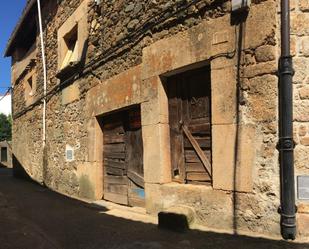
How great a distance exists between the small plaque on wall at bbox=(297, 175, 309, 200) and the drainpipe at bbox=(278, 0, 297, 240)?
0.07 meters

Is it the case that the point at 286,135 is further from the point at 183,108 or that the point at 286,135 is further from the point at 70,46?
the point at 70,46

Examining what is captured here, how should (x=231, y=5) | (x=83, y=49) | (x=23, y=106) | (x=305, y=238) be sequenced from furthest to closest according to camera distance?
(x=23, y=106)
(x=83, y=49)
(x=231, y=5)
(x=305, y=238)

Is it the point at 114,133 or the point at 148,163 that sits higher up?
the point at 114,133

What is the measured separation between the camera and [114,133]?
23.3 ft

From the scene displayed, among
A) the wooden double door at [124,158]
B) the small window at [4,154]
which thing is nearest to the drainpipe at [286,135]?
the wooden double door at [124,158]

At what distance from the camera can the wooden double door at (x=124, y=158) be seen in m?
6.36

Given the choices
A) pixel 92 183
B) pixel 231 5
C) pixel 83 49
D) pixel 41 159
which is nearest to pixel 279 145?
pixel 231 5

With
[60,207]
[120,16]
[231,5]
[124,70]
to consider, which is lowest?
[60,207]

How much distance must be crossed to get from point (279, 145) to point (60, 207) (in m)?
4.43

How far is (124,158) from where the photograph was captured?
22.1 ft

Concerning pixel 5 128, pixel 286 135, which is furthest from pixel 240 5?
pixel 5 128

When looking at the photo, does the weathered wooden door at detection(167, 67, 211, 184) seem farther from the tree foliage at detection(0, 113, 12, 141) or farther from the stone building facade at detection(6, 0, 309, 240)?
the tree foliage at detection(0, 113, 12, 141)

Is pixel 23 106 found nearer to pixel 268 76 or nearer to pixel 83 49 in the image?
pixel 83 49

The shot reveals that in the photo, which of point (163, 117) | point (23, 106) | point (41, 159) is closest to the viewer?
point (163, 117)
